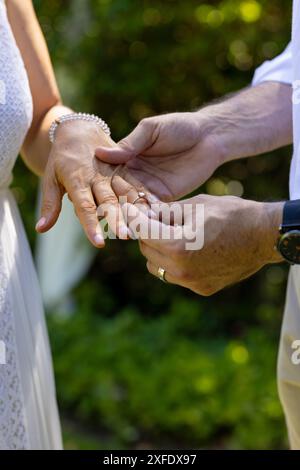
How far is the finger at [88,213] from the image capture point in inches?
79.8

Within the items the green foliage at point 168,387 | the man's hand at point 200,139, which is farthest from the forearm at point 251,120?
the green foliage at point 168,387

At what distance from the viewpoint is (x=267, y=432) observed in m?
4.36

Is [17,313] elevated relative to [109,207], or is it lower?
lower

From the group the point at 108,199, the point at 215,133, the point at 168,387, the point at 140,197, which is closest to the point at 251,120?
the point at 215,133

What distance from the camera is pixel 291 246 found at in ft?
6.33

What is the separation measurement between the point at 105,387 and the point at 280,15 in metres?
2.88

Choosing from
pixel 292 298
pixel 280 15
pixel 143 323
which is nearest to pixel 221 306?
pixel 143 323

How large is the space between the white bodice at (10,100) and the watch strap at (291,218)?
704 mm

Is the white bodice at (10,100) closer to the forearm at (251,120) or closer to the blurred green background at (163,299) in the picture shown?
the forearm at (251,120)

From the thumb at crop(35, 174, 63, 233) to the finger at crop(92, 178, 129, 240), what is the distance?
10 centimetres

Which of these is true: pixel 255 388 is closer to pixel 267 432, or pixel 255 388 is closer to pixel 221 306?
pixel 267 432

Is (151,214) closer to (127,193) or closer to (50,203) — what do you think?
(127,193)

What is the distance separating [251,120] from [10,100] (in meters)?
0.83

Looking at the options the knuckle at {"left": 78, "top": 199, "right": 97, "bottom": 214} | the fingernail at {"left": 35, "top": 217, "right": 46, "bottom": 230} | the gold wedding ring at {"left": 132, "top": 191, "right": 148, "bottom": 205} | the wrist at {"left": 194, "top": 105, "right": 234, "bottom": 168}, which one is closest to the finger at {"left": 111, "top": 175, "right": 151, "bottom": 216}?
the gold wedding ring at {"left": 132, "top": 191, "right": 148, "bottom": 205}
